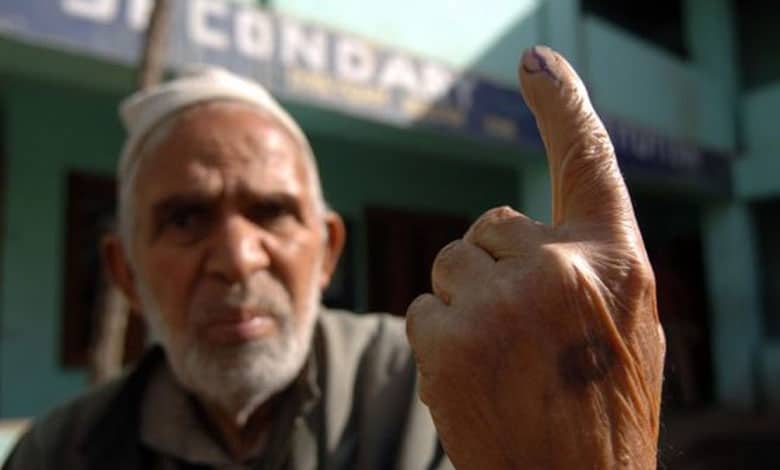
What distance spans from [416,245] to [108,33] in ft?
11.1

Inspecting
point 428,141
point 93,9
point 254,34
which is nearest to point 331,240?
point 93,9

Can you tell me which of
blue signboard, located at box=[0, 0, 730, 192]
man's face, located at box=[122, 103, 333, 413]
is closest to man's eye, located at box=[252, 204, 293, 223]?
man's face, located at box=[122, 103, 333, 413]

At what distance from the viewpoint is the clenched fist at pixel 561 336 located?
0.60 metres

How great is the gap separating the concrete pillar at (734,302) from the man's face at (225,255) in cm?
740

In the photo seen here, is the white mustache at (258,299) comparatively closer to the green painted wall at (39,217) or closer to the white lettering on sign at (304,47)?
the white lettering on sign at (304,47)

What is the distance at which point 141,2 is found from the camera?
335 cm

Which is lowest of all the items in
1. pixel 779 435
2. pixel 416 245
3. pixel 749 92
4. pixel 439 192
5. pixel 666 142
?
pixel 779 435

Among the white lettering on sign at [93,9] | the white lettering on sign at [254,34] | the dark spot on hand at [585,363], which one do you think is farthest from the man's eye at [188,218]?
the white lettering on sign at [254,34]

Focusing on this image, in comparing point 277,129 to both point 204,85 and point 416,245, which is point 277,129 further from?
point 416,245

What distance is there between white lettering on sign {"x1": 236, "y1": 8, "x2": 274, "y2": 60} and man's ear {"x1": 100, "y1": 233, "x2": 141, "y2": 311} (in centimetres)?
239

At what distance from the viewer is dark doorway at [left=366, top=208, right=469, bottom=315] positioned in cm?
591

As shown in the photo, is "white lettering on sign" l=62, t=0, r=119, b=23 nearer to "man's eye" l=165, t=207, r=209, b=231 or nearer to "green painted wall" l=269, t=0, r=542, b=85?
"green painted wall" l=269, t=0, r=542, b=85

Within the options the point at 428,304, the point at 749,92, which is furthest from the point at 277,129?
the point at 749,92

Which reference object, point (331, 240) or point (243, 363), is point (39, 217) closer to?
point (331, 240)
